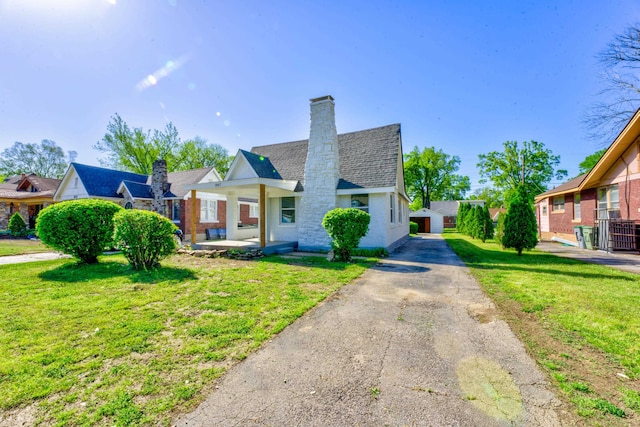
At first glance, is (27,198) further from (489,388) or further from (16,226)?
(489,388)

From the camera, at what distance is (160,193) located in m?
18.6

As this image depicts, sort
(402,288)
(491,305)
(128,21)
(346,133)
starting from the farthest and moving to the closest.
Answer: (346,133) → (128,21) → (402,288) → (491,305)

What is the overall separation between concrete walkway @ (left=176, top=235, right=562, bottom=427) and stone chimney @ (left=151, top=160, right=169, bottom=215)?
1810cm

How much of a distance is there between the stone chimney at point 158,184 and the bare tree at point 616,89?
2670cm

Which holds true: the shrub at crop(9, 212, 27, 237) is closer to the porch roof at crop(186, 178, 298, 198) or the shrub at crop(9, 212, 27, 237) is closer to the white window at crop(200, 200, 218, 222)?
the white window at crop(200, 200, 218, 222)

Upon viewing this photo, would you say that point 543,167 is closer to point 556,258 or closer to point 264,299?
point 556,258

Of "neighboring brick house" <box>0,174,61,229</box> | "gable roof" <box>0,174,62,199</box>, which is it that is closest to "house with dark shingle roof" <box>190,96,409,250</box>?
"neighboring brick house" <box>0,174,61,229</box>

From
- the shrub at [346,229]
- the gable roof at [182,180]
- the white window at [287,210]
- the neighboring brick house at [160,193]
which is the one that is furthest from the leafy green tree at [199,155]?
the shrub at [346,229]

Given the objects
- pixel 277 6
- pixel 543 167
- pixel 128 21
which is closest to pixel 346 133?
pixel 277 6

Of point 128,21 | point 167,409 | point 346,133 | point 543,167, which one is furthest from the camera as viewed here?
point 543,167

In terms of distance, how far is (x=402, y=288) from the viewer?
6.12m

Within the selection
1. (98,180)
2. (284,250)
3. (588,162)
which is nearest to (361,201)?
(284,250)

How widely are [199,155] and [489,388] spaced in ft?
136

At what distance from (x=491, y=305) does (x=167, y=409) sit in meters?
5.26
